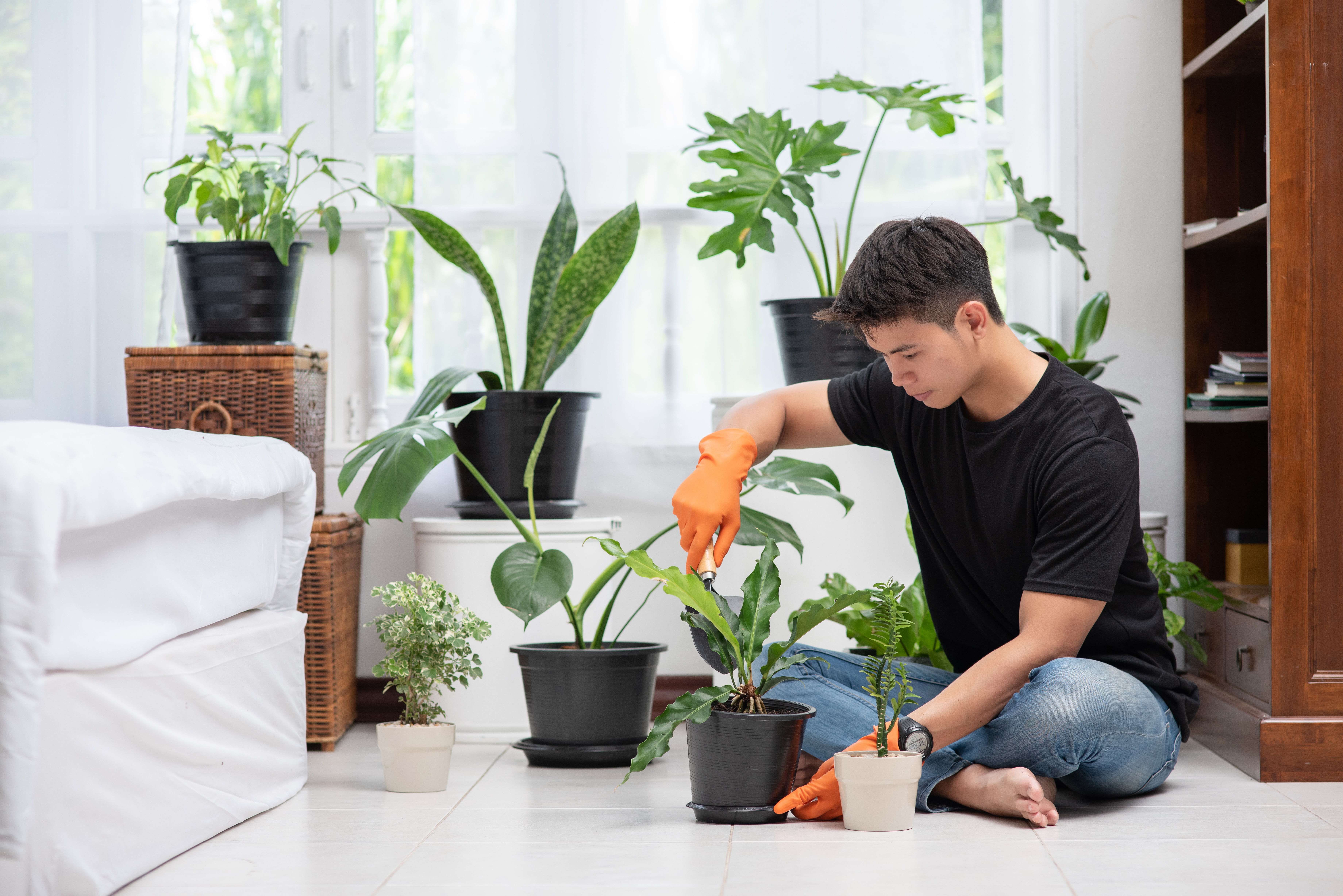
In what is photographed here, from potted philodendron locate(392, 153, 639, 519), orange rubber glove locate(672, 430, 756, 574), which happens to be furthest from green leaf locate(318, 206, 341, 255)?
orange rubber glove locate(672, 430, 756, 574)

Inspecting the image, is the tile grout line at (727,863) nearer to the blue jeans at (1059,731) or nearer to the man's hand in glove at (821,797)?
the man's hand in glove at (821,797)

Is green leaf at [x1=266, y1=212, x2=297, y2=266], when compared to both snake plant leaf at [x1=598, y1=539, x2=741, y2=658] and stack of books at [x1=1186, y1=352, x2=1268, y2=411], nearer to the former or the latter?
snake plant leaf at [x1=598, y1=539, x2=741, y2=658]

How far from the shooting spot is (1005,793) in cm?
149

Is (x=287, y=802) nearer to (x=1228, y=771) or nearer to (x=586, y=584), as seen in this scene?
(x=586, y=584)

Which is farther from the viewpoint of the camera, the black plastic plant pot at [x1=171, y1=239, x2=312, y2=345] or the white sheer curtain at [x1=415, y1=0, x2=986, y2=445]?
the white sheer curtain at [x1=415, y1=0, x2=986, y2=445]

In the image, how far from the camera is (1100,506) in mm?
1454

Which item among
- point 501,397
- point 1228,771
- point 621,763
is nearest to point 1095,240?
point 1228,771

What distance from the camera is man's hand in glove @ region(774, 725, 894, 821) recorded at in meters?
1.46

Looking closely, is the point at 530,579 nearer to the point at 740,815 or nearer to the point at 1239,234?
the point at 740,815

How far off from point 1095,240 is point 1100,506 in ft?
3.65

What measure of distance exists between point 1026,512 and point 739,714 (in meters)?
0.46

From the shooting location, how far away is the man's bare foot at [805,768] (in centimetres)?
162

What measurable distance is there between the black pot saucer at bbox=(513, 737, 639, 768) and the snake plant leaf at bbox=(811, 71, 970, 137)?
1174mm

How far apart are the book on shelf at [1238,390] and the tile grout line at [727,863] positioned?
3.93ft
